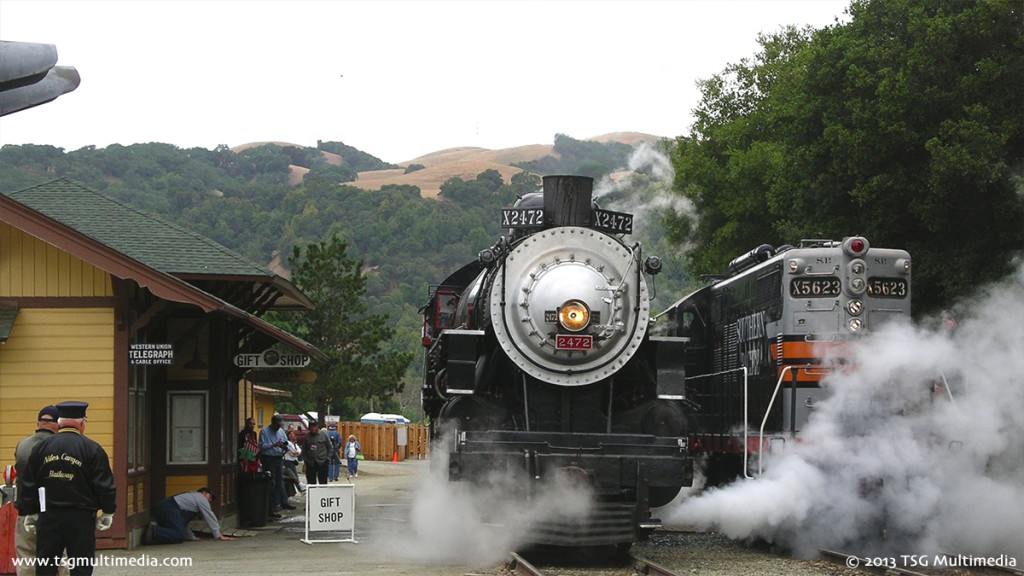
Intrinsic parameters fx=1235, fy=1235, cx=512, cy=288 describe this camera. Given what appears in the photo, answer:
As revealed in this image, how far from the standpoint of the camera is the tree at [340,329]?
37.6m

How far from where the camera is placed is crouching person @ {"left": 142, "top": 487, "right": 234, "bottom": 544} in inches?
606

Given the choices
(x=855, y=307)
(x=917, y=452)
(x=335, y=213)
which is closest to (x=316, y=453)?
(x=855, y=307)

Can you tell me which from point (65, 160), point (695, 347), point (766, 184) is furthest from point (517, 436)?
point (65, 160)

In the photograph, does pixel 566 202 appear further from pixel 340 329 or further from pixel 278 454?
pixel 340 329

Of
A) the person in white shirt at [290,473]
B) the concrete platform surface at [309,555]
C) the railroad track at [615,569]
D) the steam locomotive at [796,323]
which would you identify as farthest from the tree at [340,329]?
the railroad track at [615,569]

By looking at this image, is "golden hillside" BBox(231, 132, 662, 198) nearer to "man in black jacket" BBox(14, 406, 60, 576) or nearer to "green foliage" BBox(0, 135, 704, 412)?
"green foliage" BBox(0, 135, 704, 412)

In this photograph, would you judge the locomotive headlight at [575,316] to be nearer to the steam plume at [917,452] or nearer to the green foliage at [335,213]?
the steam plume at [917,452]

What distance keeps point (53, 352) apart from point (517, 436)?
18.2ft

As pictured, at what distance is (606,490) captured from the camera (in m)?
12.8

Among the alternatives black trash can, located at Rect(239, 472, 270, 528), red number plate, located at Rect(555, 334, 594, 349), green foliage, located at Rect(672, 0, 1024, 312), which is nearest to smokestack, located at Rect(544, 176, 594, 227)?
red number plate, located at Rect(555, 334, 594, 349)

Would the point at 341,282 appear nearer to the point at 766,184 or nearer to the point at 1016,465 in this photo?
the point at 766,184

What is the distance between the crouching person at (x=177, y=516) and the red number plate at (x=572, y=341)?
576cm

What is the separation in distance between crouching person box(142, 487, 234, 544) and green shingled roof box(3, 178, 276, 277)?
2901mm

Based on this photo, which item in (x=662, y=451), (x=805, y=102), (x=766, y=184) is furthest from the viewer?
(x=766, y=184)
